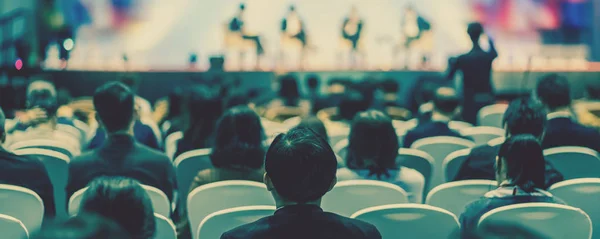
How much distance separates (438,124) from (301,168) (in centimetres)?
310

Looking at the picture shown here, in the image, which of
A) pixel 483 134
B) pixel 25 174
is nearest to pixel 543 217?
pixel 25 174

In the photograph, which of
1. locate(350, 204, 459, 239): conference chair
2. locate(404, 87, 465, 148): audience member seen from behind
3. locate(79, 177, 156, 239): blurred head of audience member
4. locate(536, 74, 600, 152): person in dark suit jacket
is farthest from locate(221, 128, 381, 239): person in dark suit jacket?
locate(404, 87, 465, 148): audience member seen from behind

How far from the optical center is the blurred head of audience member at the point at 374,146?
3369 millimetres

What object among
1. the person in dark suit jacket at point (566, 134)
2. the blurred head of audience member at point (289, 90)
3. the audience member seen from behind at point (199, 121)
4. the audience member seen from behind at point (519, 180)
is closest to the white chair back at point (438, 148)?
the person in dark suit jacket at point (566, 134)

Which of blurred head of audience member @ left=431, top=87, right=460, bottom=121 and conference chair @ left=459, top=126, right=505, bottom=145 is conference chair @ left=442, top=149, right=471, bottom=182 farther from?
conference chair @ left=459, top=126, right=505, bottom=145

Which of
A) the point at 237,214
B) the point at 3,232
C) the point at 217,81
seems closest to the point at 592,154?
the point at 237,214

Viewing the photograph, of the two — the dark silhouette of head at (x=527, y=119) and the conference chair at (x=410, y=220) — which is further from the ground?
the dark silhouette of head at (x=527, y=119)

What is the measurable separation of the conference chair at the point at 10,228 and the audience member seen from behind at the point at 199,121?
83.7 inches

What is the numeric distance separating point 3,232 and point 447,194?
1745mm

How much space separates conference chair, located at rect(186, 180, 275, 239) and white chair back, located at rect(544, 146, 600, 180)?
160 centimetres

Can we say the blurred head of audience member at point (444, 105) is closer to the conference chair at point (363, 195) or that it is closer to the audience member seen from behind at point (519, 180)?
the conference chair at point (363, 195)

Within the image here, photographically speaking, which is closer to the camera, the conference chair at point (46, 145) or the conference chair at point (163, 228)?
the conference chair at point (163, 228)

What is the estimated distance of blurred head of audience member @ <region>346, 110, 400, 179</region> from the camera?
11.1 ft

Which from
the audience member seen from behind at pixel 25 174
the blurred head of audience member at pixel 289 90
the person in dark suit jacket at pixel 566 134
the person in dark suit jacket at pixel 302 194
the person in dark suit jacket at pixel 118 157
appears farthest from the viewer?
the blurred head of audience member at pixel 289 90
